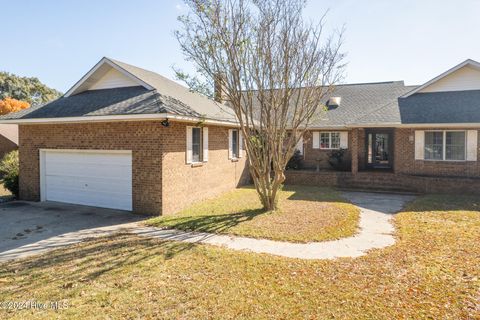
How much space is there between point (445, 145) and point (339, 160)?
5127 millimetres

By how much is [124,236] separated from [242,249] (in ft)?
10.2

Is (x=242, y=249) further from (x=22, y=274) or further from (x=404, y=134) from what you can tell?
(x=404, y=134)

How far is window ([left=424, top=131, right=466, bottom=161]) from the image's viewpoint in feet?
46.0

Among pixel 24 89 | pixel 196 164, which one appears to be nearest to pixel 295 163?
pixel 196 164

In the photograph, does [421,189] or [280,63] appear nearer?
[280,63]

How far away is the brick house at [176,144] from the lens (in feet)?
31.1

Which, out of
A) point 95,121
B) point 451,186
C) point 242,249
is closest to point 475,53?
point 451,186

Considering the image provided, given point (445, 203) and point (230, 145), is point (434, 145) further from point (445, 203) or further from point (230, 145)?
point (230, 145)

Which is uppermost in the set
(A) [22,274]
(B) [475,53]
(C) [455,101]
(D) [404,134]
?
(B) [475,53]

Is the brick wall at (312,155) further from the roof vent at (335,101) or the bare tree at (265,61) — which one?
the bare tree at (265,61)

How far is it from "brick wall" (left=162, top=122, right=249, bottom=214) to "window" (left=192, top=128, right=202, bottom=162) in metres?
0.38

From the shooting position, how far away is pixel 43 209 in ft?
33.2

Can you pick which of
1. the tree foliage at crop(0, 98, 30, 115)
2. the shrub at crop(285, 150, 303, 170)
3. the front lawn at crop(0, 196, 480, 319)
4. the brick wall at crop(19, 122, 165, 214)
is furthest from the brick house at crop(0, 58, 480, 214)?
the tree foliage at crop(0, 98, 30, 115)

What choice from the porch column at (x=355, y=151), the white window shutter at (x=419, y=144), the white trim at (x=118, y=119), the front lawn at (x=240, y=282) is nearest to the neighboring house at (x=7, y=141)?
the white trim at (x=118, y=119)
